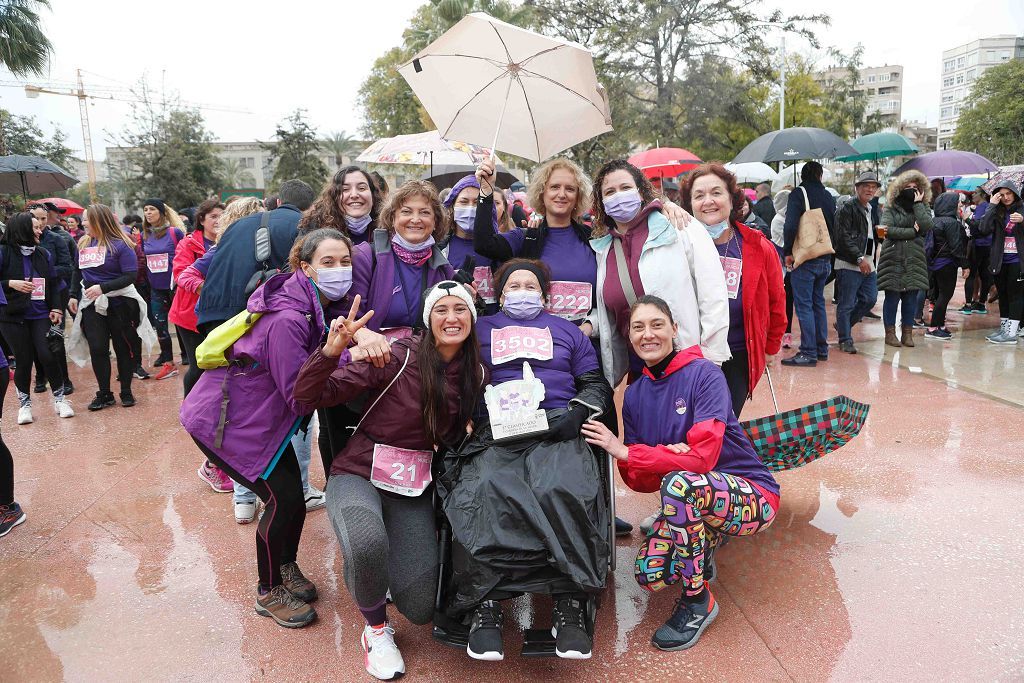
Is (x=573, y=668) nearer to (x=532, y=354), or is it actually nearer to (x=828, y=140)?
(x=532, y=354)

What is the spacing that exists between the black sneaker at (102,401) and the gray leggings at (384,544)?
5017 mm

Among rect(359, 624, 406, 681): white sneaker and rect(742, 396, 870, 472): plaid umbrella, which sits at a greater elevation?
rect(742, 396, 870, 472): plaid umbrella

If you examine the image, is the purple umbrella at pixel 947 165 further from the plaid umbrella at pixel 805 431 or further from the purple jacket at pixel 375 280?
the purple jacket at pixel 375 280

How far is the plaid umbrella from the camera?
3.46m

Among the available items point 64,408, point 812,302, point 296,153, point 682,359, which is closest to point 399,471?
point 682,359

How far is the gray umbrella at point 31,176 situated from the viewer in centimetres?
931

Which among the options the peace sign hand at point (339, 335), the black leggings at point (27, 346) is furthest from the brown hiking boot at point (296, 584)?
the black leggings at point (27, 346)

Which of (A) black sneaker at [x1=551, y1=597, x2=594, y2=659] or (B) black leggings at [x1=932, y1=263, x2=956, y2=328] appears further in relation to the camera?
(B) black leggings at [x1=932, y1=263, x2=956, y2=328]

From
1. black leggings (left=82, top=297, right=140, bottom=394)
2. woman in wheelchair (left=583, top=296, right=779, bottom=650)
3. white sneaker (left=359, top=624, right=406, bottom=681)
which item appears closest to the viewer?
white sneaker (left=359, top=624, right=406, bottom=681)

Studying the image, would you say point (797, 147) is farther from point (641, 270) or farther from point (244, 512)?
point (244, 512)

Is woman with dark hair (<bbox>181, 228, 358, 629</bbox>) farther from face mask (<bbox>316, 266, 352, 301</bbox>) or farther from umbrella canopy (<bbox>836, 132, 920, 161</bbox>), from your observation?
umbrella canopy (<bbox>836, 132, 920, 161</bbox>)

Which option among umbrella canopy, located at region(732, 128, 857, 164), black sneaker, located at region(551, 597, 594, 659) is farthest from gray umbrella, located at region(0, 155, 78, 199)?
black sneaker, located at region(551, 597, 594, 659)

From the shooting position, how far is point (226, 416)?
115 inches

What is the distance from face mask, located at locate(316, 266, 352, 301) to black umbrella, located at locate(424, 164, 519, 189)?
611 centimetres
